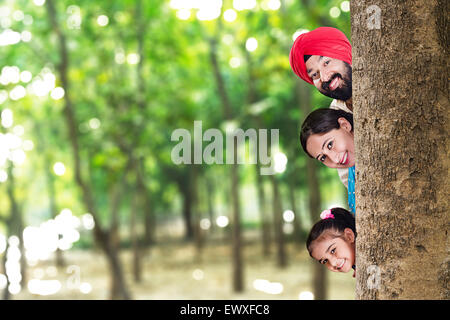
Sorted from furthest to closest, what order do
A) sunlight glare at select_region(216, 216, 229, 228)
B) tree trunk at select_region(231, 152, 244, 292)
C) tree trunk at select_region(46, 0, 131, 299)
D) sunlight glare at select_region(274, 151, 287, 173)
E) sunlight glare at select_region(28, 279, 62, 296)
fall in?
sunlight glare at select_region(216, 216, 229, 228), sunlight glare at select_region(28, 279, 62, 296), tree trunk at select_region(231, 152, 244, 292), tree trunk at select_region(46, 0, 131, 299), sunlight glare at select_region(274, 151, 287, 173)

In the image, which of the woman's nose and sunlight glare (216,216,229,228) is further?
sunlight glare (216,216,229,228)

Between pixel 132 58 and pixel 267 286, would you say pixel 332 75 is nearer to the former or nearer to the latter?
pixel 132 58

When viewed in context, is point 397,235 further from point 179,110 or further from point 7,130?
point 7,130

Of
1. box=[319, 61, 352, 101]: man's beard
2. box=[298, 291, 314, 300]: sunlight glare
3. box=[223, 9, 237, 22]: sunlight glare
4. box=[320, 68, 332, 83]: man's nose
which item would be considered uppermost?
box=[223, 9, 237, 22]: sunlight glare

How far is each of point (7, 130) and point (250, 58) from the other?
7105 mm

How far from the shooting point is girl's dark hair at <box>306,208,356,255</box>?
1643mm

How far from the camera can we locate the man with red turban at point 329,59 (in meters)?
1.60

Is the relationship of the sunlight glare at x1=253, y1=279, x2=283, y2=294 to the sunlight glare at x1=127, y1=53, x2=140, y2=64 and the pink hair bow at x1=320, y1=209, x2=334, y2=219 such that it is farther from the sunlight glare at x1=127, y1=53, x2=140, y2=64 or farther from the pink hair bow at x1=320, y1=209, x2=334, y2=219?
the pink hair bow at x1=320, y1=209, x2=334, y2=219

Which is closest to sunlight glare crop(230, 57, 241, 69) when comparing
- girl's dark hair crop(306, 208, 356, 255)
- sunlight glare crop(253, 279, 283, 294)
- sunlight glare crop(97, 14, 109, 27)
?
sunlight glare crop(97, 14, 109, 27)

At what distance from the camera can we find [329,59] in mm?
1620

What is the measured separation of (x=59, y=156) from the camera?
19719 millimetres

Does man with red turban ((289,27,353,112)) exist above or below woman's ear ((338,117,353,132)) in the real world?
above

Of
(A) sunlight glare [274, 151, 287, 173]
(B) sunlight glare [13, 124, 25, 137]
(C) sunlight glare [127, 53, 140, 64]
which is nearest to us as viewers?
(A) sunlight glare [274, 151, 287, 173]
